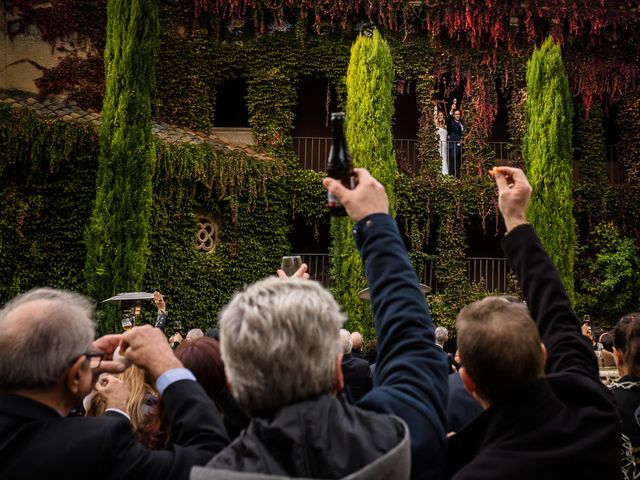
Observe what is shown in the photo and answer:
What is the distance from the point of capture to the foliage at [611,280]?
16922 millimetres

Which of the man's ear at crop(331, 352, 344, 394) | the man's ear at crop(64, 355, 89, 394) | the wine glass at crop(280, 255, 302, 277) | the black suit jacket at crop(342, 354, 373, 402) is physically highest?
the wine glass at crop(280, 255, 302, 277)

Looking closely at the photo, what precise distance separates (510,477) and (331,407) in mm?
686

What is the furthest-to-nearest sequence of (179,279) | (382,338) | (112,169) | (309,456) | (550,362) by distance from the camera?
(179,279)
(112,169)
(550,362)
(382,338)
(309,456)

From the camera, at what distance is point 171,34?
17.0 metres

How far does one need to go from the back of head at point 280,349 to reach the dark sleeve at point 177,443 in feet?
1.61

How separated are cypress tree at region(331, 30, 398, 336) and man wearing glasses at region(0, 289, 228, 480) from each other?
41.9 ft

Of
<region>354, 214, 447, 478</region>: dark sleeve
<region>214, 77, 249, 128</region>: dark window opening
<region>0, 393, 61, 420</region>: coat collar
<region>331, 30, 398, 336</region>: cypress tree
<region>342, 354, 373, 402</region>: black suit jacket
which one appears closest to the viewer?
<region>354, 214, 447, 478</region>: dark sleeve

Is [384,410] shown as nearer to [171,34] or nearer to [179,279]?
[179,279]

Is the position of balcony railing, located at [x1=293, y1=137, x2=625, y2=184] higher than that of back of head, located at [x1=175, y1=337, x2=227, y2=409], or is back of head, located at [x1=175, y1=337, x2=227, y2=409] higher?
balcony railing, located at [x1=293, y1=137, x2=625, y2=184]

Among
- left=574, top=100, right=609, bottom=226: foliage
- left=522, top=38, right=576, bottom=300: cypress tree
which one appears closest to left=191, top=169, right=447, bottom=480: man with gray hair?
left=522, top=38, right=576, bottom=300: cypress tree

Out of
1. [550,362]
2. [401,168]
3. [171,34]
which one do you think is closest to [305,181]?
[401,168]

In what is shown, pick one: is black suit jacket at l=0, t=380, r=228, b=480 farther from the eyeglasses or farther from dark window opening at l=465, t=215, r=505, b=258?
dark window opening at l=465, t=215, r=505, b=258

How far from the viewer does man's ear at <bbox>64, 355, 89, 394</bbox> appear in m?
2.13

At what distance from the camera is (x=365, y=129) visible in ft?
51.5
